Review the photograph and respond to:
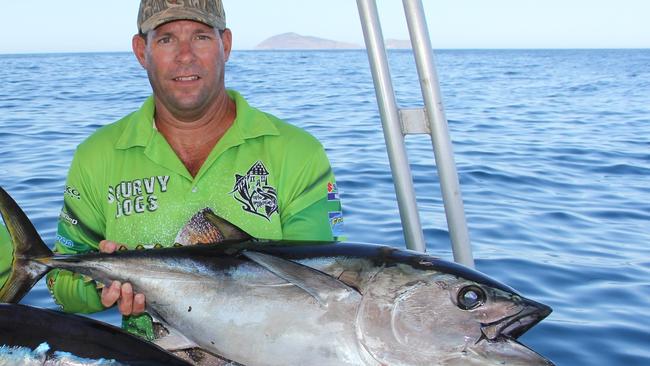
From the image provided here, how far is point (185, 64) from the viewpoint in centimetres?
312

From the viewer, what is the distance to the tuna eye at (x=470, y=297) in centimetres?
219

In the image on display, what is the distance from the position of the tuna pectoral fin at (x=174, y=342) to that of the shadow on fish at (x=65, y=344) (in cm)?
28

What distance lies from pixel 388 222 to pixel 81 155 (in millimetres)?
4321

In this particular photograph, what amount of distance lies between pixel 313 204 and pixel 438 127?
0.58 metres

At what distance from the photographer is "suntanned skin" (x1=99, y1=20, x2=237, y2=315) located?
3148mm

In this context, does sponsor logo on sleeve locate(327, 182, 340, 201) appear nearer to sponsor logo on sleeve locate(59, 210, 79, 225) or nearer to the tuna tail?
sponsor logo on sleeve locate(59, 210, 79, 225)

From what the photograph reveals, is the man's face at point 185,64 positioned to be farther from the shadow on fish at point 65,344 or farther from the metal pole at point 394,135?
the shadow on fish at point 65,344

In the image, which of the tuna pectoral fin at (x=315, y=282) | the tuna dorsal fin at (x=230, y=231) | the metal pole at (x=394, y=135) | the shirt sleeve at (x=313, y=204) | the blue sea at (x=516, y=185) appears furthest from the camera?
the blue sea at (x=516, y=185)

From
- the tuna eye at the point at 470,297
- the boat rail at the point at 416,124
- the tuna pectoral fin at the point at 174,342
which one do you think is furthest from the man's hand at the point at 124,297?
the boat rail at the point at 416,124

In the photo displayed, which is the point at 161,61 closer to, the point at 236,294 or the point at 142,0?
the point at 142,0

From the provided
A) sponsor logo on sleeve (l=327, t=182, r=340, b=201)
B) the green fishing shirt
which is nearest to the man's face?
the green fishing shirt

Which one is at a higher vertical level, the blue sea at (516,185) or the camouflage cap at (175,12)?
the camouflage cap at (175,12)

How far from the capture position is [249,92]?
20438mm

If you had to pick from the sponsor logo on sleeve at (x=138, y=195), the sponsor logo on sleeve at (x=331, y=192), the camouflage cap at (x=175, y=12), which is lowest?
the sponsor logo on sleeve at (x=331, y=192)
